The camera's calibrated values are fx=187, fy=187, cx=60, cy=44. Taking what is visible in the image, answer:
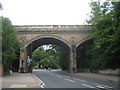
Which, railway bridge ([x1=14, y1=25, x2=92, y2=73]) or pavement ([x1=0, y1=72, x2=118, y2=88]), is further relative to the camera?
railway bridge ([x1=14, y1=25, x2=92, y2=73])

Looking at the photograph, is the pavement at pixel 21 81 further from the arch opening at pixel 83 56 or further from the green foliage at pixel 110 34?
the arch opening at pixel 83 56

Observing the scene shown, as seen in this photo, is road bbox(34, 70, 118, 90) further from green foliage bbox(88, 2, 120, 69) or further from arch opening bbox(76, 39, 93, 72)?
arch opening bbox(76, 39, 93, 72)

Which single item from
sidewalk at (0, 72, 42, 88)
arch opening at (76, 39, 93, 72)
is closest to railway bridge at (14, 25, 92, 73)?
arch opening at (76, 39, 93, 72)

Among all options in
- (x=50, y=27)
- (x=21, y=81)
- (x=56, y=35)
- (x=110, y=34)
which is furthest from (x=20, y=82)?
(x=50, y=27)

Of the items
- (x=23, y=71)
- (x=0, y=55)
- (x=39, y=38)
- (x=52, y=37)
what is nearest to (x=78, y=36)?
(x=52, y=37)

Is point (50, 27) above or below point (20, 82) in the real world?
above

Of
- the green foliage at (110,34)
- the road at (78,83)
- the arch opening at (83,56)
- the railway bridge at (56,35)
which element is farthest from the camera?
the arch opening at (83,56)

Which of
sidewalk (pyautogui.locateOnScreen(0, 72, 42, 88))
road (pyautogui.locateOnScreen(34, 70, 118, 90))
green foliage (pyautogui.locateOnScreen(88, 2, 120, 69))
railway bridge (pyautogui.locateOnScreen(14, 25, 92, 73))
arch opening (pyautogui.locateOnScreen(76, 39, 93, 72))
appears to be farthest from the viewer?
arch opening (pyautogui.locateOnScreen(76, 39, 93, 72))

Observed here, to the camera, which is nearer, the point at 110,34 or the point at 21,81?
the point at 21,81

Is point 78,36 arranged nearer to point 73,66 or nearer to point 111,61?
point 73,66

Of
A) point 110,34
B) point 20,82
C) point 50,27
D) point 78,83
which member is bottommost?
point 78,83

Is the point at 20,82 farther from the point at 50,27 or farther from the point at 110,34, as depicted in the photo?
the point at 50,27

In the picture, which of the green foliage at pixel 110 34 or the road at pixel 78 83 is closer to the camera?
the road at pixel 78 83

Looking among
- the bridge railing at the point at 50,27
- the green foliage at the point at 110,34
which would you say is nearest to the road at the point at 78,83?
the green foliage at the point at 110,34
